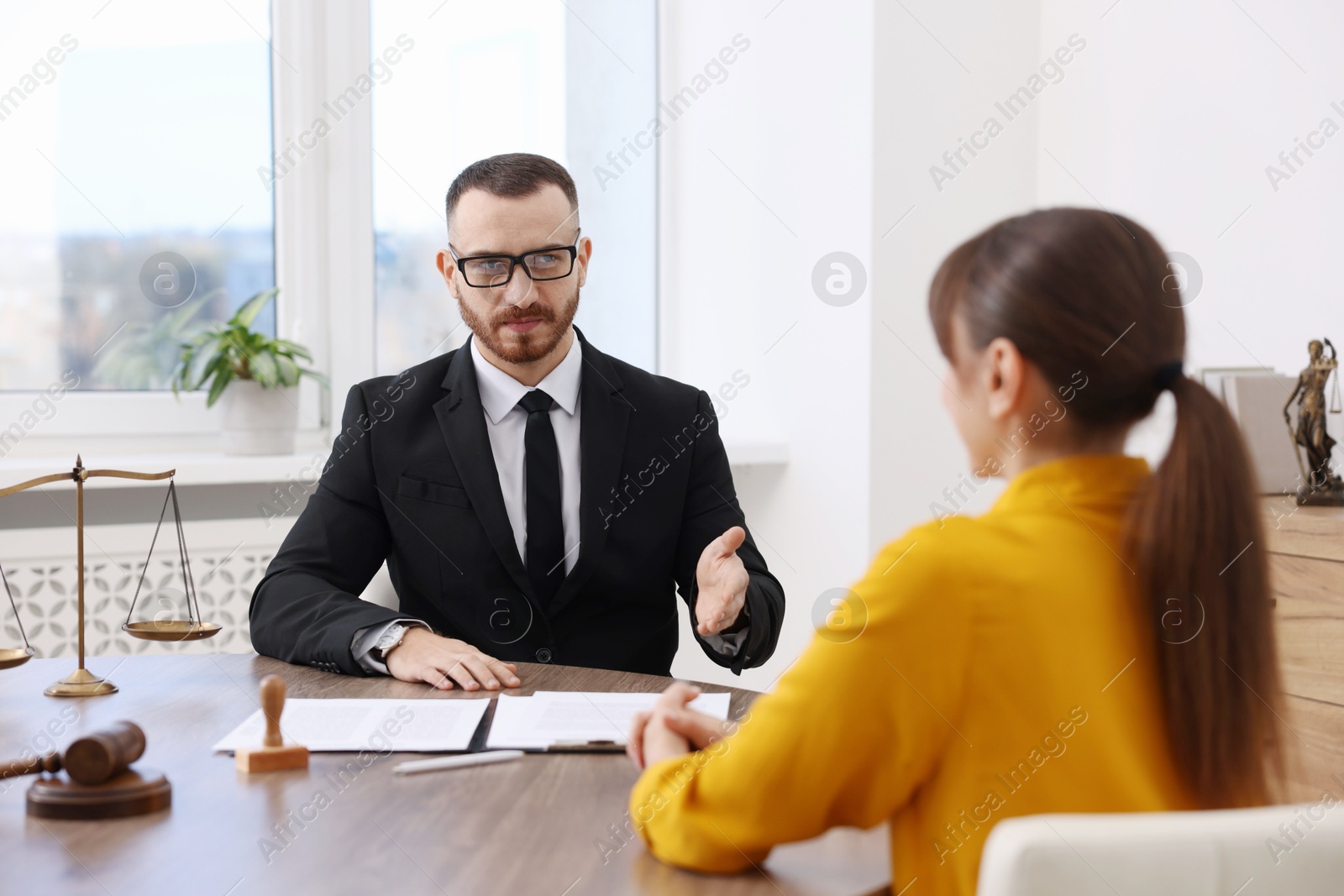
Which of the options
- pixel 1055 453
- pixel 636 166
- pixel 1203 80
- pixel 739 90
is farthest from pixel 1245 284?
pixel 1055 453

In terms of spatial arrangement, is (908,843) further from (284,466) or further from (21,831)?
(284,466)

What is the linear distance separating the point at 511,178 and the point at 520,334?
0.28m

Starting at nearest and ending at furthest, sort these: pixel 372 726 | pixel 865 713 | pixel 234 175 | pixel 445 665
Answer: pixel 865 713 < pixel 372 726 < pixel 445 665 < pixel 234 175

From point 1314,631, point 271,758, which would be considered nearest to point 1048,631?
point 271,758

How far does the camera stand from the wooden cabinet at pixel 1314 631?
7.18 ft

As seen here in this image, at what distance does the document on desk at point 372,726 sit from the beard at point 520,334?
75 cm

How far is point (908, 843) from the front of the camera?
37.2 inches

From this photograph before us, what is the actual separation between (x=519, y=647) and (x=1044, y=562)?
1.25 m

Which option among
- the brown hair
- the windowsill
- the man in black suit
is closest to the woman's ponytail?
the brown hair

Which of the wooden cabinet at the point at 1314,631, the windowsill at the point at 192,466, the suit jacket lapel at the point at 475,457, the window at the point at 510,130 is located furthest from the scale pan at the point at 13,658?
the wooden cabinet at the point at 1314,631

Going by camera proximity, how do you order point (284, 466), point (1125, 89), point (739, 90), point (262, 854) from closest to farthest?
point (262, 854), point (284, 466), point (1125, 89), point (739, 90)

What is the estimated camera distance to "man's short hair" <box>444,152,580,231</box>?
207 centimetres

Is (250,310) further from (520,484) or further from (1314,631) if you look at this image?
(1314,631)

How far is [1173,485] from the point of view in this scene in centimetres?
92
